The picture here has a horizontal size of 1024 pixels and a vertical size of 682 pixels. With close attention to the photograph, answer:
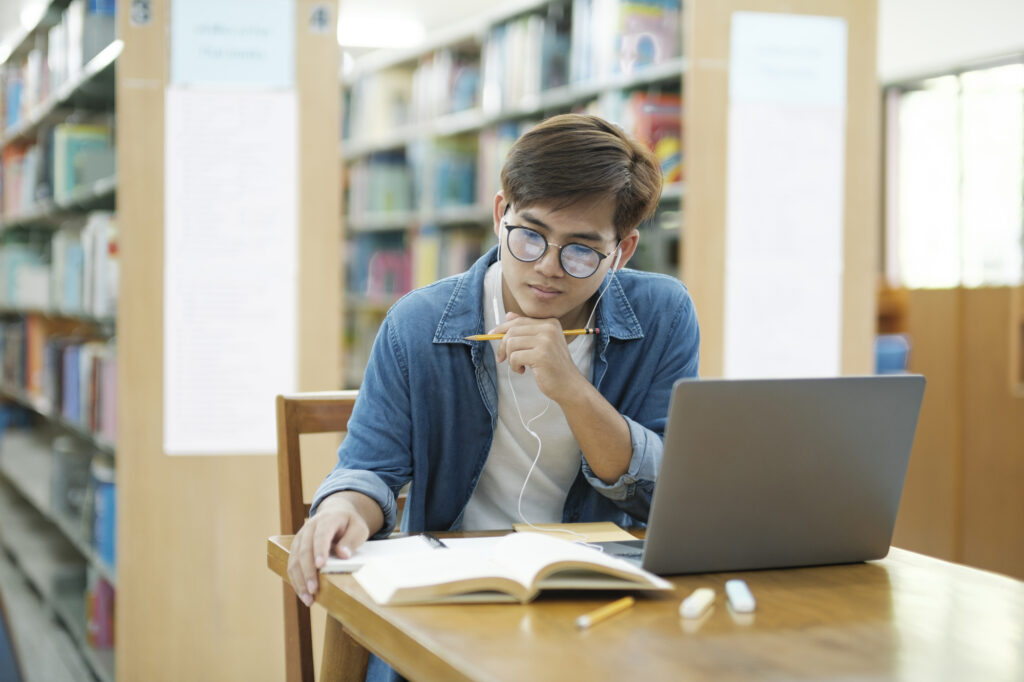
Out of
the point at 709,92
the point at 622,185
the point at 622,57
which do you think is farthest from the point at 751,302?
the point at 622,185

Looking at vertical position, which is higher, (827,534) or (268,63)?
(268,63)

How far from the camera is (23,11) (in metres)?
5.91

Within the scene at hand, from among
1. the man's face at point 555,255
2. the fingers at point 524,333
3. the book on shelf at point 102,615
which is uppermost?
the man's face at point 555,255

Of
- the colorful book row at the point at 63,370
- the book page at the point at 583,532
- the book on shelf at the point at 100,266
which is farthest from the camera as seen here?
the colorful book row at the point at 63,370

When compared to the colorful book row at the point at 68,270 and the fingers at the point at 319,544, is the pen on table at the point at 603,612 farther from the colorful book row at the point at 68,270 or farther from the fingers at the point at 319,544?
the colorful book row at the point at 68,270

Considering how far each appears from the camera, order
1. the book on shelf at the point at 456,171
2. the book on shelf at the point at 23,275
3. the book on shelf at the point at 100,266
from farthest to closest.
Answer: the book on shelf at the point at 456,171
the book on shelf at the point at 23,275
the book on shelf at the point at 100,266

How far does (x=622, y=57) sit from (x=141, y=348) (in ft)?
6.09

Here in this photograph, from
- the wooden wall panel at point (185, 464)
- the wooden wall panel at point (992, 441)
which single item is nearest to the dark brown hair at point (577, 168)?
the wooden wall panel at point (185, 464)

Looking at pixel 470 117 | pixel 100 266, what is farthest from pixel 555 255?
pixel 470 117

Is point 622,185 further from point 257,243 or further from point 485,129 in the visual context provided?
point 485,129

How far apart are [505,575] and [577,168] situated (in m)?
0.59

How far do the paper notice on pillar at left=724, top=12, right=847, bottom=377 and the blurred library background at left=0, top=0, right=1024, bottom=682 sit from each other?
1.9 inches

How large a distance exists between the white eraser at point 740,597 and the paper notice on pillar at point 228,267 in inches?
64.9

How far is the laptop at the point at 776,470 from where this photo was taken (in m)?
→ 0.98
